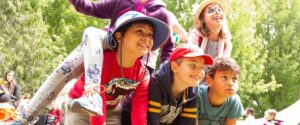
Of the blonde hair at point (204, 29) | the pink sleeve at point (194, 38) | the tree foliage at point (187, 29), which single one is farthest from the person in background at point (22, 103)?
the tree foliage at point (187, 29)

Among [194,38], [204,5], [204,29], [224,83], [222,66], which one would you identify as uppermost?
[204,5]

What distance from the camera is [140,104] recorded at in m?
3.78

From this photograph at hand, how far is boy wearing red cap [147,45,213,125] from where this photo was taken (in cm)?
382

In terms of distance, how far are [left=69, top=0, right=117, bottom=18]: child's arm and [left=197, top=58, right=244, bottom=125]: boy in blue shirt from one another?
1071 mm

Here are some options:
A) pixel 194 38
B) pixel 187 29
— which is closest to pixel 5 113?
pixel 194 38

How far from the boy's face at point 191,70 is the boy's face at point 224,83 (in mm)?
439

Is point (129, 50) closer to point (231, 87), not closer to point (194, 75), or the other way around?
point (194, 75)

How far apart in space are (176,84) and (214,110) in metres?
0.59

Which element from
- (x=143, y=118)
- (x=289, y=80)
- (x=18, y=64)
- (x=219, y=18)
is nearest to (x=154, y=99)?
(x=143, y=118)

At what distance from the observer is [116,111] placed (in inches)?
157

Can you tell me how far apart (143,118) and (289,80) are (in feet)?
82.6

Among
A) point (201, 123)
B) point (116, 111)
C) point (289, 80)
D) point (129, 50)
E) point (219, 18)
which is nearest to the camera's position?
point (129, 50)

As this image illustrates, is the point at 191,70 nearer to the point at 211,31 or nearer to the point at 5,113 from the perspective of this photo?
the point at 211,31

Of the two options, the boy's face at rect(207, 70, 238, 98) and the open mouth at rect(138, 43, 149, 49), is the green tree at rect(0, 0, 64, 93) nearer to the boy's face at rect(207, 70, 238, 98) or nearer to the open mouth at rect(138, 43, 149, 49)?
the boy's face at rect(207, 70, 238, 98)
